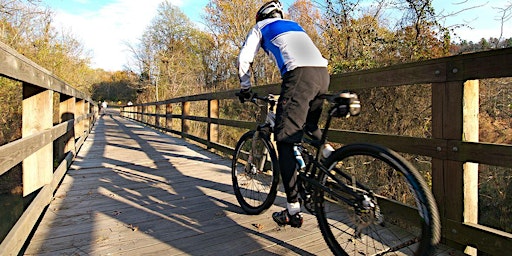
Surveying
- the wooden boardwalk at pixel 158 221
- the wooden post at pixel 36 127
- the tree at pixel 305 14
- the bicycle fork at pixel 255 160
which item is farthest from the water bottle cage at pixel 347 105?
the tree at pixel 305 14

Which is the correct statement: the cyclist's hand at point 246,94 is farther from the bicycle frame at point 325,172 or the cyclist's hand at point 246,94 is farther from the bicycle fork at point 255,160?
the bicycle frame at point 325,172

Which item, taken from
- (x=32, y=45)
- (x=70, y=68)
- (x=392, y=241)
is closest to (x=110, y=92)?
(x=70, y=68)

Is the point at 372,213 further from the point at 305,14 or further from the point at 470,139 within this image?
→ the point at 305,14

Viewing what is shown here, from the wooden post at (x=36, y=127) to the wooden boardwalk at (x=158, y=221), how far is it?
26 cm

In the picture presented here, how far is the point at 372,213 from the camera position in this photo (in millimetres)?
1455

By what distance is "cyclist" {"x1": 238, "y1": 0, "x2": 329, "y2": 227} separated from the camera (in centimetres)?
183

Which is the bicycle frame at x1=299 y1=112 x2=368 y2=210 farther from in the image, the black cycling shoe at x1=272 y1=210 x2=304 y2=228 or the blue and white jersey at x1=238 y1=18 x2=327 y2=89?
the blue and white jersey at x1=238 y1=18 x2=327 y2=89

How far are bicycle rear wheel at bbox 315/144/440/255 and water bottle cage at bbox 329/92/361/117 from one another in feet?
0.55

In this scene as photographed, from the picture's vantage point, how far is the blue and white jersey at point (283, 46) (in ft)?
6.09

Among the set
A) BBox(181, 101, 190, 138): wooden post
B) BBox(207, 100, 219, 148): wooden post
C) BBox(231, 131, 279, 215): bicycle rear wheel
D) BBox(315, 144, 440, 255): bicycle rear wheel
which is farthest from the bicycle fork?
BBox(181, 101, 190, 138): wooden post

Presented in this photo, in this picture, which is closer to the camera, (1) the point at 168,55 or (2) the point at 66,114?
(2) the point at 66,114

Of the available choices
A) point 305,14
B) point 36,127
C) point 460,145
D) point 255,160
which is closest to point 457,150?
point 460,145

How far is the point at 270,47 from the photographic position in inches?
78.4

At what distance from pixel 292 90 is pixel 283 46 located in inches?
11.5
